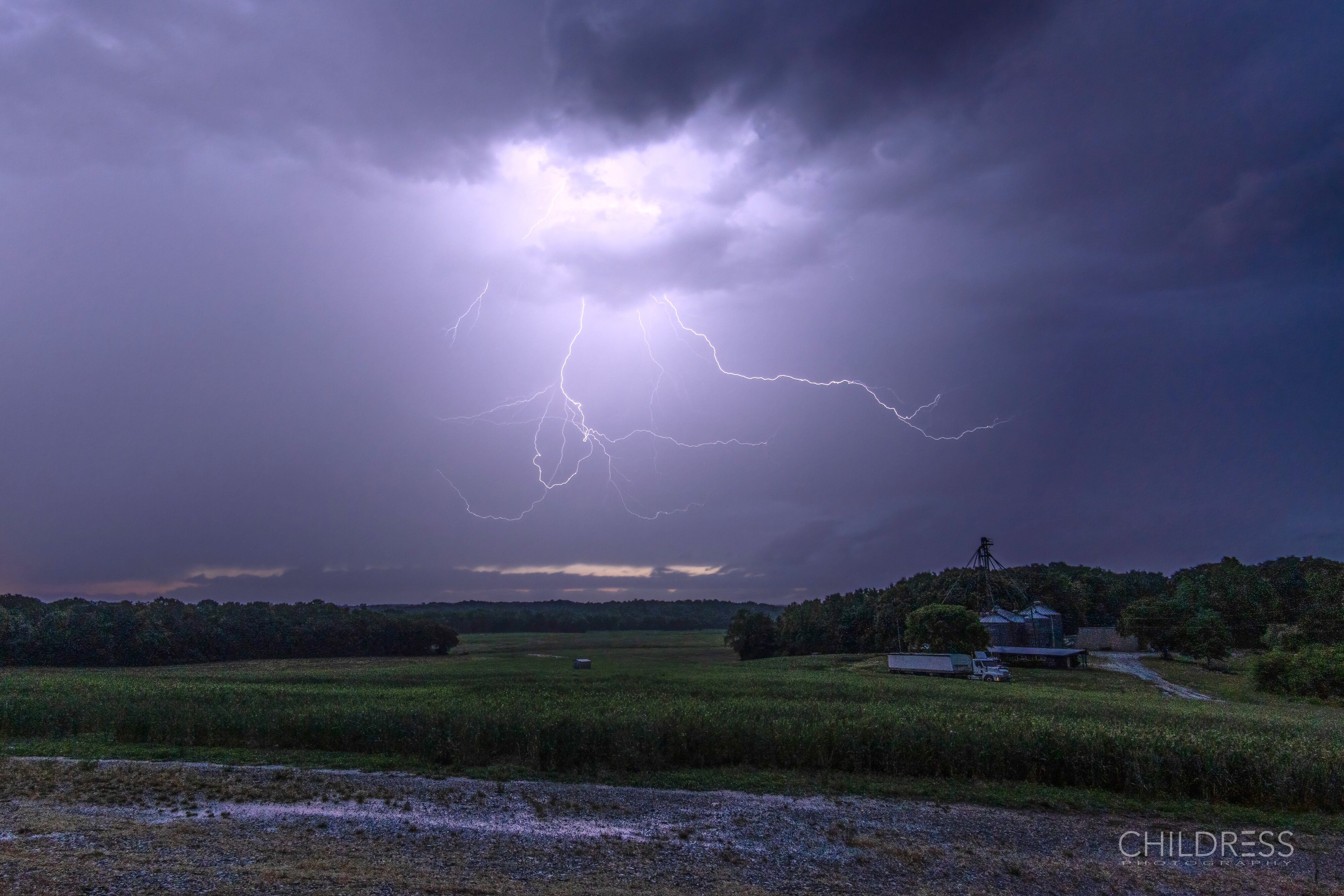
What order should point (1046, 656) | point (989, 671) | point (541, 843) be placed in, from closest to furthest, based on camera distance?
point (541, 843) < point (989, 671) < point (1046, 656)

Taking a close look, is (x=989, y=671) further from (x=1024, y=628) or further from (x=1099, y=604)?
(x=1099, y=604)

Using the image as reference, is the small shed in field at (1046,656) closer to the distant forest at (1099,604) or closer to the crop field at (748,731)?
the distant forest at (1099,604)

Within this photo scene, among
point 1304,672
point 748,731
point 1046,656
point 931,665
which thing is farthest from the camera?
point 1046,656

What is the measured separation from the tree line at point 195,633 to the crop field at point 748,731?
1987 inches

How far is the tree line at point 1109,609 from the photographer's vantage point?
87250mm

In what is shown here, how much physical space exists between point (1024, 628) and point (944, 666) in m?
27.7

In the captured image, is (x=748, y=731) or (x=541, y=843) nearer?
(x=541, y=843)

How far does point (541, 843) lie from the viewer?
18.6 metres

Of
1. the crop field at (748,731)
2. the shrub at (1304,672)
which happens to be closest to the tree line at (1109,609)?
the shrub at (1304,672)

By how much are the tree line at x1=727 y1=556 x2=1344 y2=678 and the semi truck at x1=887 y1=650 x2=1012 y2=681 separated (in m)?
8.36

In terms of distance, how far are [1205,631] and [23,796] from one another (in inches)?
4188

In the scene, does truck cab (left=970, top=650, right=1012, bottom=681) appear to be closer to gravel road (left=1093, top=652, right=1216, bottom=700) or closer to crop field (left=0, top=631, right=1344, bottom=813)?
gravel road (left=1093, top=652, right=1216, bottom=700)

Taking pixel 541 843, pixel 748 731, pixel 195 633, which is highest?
pixel 748 731

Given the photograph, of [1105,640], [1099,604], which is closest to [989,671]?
[1105,640]
